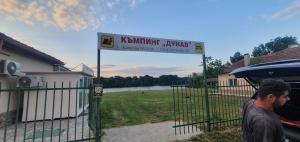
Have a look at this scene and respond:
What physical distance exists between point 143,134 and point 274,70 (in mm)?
5270

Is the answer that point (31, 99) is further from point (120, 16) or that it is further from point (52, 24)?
point (120, 16)

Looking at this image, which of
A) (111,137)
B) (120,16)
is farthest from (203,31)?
(111,137)

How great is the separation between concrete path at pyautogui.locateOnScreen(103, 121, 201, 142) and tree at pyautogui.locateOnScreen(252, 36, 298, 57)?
197ft

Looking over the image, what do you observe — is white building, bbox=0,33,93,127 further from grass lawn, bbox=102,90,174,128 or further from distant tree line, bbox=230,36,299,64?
distant tree line, bbox=230,36,299,64

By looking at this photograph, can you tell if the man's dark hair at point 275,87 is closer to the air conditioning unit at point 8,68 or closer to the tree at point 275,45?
the air conditioning unit at point 8,68

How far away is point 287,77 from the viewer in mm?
2258

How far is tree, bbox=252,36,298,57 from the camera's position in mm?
56969

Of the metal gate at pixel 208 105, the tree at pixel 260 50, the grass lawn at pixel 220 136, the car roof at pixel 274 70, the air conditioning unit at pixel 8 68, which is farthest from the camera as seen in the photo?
the tree at pixel 260 50

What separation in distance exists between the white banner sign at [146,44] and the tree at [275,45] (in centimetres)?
5941

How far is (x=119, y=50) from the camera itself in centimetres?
602

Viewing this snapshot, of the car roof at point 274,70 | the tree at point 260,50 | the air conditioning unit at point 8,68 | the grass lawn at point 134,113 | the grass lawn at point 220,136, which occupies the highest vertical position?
the tree at point 260,50

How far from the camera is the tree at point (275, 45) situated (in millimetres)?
56969

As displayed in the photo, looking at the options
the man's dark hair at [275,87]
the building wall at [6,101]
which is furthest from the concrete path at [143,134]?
the man's dark hair at [275,87]

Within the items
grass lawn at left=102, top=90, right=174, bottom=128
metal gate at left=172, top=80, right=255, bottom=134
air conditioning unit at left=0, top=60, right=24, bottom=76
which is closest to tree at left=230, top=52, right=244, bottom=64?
grass lawn at left=102, top=90, right=174, bottom=128
